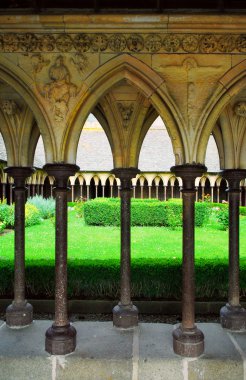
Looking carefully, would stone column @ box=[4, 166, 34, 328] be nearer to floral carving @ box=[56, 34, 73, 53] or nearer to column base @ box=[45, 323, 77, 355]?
column base @ box=[45, 323, 77, 355]

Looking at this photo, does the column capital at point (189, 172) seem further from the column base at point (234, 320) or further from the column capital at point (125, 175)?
the column base at point (234, 320)

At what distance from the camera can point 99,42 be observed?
3.47 m

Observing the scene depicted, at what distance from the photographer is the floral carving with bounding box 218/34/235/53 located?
135 inches

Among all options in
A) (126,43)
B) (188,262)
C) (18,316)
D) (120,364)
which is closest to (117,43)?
(126,43)

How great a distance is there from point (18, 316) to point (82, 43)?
3.04 metres

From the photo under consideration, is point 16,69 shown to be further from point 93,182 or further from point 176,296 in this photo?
point 93,182

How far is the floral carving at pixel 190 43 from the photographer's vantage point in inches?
136

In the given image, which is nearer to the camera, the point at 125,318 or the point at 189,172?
the point at 189,172

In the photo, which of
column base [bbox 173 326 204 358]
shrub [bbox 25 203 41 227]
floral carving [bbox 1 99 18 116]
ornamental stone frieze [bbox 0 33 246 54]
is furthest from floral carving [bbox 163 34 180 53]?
shrub [bbox 25 203 41 227]

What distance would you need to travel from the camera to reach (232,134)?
423 centimetres

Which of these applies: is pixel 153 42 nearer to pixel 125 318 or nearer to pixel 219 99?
pixel 219 99

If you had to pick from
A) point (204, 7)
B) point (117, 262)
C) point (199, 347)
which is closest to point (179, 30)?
point (204, 7)

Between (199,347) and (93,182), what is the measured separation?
27.6 metres

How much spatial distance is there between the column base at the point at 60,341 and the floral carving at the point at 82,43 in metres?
2.71
